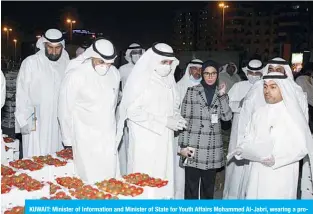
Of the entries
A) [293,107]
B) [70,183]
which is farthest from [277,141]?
[70,183]

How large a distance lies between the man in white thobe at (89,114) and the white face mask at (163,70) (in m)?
0.50

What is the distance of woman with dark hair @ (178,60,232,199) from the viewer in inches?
188

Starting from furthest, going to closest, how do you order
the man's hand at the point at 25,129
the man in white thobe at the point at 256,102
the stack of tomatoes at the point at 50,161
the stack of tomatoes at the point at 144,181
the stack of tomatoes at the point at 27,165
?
1. the man's hand at the point at 25,129
2. the man in white thobe at the point at 256,102
3. the stack of tomatoes at the point at 50,161
4. the stack of tomatoes at the point at 27,165
5. the stack of tomatoes at the point at 144,181

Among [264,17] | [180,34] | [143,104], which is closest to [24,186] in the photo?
[143,104]

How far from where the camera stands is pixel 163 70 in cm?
472

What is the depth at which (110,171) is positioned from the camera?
4.75 metres

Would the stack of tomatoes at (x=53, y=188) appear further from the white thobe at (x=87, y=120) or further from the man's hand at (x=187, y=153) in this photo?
the man's hand at (x=187, y=153)

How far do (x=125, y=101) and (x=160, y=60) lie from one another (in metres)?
0.57

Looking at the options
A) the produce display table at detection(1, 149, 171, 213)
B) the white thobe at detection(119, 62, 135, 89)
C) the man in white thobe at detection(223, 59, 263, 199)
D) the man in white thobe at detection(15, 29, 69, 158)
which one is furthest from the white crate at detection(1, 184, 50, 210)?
the white thobe at detection(119, 62, 135, 89)

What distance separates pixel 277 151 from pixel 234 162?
1.90 m

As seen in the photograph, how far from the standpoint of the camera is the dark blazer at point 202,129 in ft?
15.7

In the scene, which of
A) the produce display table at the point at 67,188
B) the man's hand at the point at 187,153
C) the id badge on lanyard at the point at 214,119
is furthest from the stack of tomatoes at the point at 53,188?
the id badge on lanyard at the point at 214,119

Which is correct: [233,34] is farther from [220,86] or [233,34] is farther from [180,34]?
[220,86]

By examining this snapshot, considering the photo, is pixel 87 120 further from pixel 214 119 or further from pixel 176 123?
pixel 214 119
